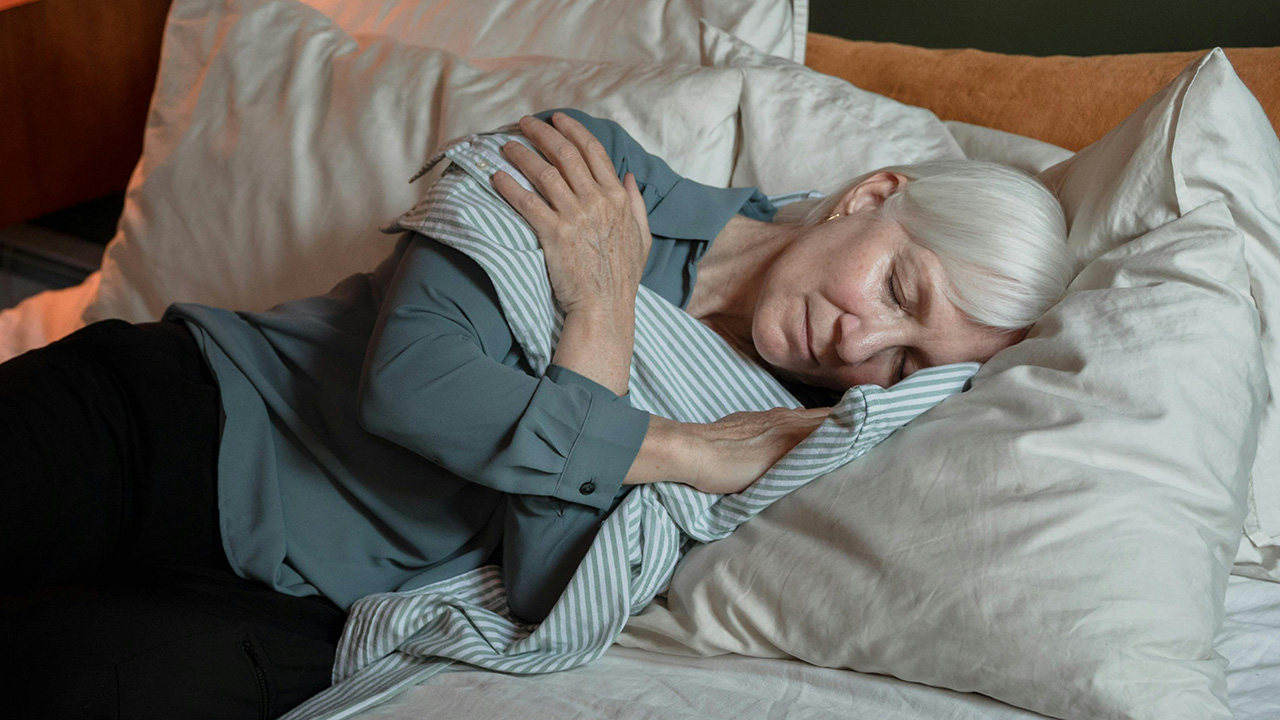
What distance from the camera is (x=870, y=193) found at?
3.79 feet

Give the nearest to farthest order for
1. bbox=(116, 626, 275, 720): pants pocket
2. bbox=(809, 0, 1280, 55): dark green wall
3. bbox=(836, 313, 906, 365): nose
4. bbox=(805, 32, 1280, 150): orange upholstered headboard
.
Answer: bbox=(116, 626, 275, 720): pants pocket < bbox=(836, 313, 906, 365): nose < bbox=(805, 32, 1280, 150): orange upholstered headboard < bbox=(809, 0, 1280, 55): dark green wall

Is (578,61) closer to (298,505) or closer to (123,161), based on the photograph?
(298,505)

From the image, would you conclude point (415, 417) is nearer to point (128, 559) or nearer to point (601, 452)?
point (601, 452)

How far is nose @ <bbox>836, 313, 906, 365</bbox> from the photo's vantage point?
40.7 inches

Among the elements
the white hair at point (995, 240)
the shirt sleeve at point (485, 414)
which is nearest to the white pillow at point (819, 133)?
the white hair at point (995, 240)

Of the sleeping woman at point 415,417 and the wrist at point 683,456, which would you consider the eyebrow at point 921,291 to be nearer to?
the sleeping woman at point 415,417

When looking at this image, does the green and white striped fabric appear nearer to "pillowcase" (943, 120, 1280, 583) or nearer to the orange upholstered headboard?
"pillowcase" (943, 120, 1280, 583)

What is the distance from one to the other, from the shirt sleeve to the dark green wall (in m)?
1.10

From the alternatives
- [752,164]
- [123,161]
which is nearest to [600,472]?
[752,164]

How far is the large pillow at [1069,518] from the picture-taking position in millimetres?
698

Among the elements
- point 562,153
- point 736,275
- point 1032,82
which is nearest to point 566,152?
point 562,153

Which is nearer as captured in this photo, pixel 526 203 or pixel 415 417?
pixel 415 417

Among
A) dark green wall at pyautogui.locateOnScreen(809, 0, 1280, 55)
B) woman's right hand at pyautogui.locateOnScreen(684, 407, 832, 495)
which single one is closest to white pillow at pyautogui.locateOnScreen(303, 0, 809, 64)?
dark green wall at pyautogui.locateOnScreen(809, 0, 1280, 55)

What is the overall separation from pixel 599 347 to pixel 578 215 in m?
0.15
